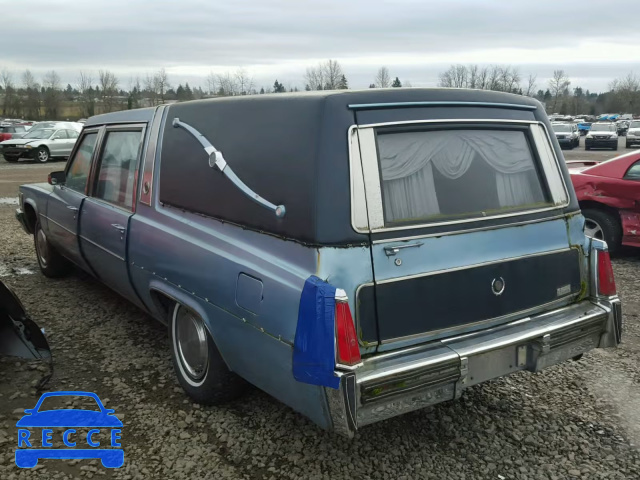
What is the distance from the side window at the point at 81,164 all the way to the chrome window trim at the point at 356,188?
2.99 meters

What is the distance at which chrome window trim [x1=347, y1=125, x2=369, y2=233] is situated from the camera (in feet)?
8.49

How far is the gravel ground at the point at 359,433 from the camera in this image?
2.89m

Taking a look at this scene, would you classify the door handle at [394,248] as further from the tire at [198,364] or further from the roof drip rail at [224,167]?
the tire at [198,364]

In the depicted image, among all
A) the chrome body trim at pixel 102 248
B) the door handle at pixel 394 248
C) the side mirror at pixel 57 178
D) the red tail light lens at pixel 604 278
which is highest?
the side mirror at pixel 57 178

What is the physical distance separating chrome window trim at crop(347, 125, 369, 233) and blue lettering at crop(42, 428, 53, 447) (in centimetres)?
207

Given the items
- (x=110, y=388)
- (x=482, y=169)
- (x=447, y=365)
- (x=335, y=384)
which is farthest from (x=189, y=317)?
(x=482, y=169)

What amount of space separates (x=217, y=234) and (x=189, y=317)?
2.19 ft

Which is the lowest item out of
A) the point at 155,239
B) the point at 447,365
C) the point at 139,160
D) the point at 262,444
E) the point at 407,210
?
the point at 262,444

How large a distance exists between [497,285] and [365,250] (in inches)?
31.4

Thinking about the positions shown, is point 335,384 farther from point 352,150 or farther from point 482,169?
point 482,169

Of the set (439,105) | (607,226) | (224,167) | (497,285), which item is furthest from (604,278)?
(607,226)

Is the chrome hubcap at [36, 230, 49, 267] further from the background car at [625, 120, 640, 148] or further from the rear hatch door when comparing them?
the background car at [625, 120, 640, 148]

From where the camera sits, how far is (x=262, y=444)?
310cm

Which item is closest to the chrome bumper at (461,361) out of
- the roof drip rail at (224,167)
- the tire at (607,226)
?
the roof drip rail at (224,167)
